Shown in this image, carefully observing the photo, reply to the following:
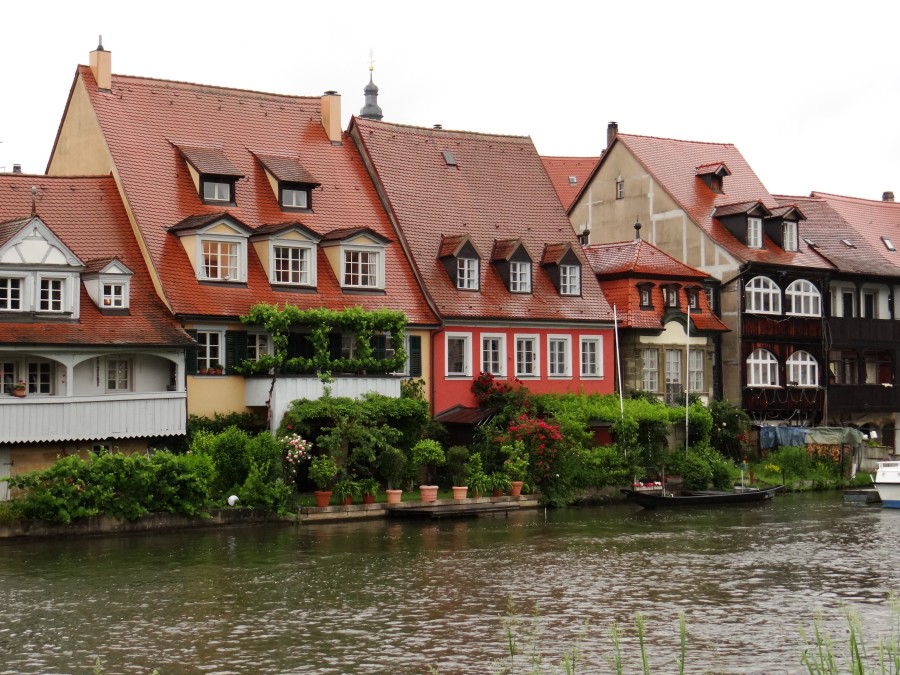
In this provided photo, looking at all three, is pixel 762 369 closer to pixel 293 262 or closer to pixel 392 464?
pixel 392 464

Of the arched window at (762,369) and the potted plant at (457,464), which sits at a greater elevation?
the arched window at (762,369)

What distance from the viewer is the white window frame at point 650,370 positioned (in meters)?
52.6

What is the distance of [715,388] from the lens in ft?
184

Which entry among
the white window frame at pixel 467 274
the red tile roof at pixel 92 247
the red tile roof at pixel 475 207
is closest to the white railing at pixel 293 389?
the red tile roof at pixel 92 247

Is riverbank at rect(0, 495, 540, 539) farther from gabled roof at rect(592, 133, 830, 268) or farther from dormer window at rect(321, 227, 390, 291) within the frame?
gabled roof at rect(592, 133, 830, 268)

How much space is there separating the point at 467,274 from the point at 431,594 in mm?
22753

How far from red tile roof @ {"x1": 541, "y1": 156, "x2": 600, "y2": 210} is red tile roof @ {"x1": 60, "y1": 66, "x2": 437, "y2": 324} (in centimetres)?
2565

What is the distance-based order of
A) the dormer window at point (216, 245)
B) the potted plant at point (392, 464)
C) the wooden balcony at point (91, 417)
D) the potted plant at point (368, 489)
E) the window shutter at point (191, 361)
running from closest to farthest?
the wooden balcony at point (91, 417), the potted plant at point (368, 489), the window shutter at point (191, 361), the potted plant at point (392, 464), the dormer window at point (216, 245)

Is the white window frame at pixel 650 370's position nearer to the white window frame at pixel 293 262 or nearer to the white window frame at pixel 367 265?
the white window frame at pixel 367 265

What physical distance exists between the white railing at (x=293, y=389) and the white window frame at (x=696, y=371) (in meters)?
16.7

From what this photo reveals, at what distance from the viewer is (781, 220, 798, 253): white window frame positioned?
59.0 metres

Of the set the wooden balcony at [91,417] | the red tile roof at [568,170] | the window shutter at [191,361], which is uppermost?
the red tile roof at [568,170]

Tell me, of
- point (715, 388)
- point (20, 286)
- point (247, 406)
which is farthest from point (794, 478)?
point (20, 286)

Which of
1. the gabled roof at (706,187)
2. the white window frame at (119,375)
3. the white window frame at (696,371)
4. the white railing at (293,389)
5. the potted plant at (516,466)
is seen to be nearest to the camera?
the white window frame at (119,375)
